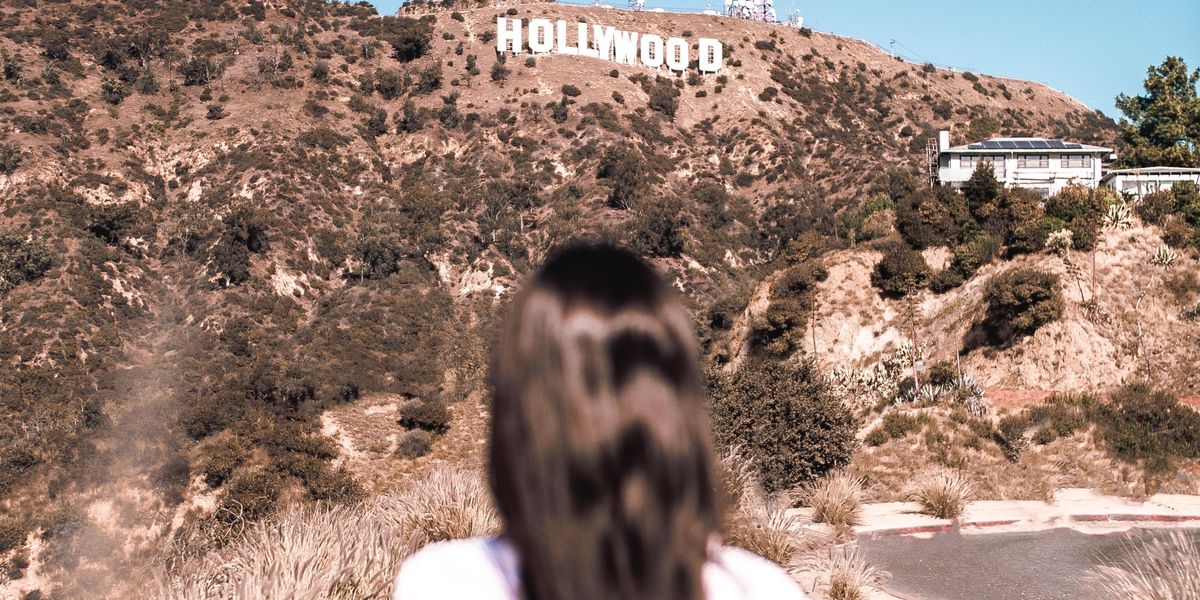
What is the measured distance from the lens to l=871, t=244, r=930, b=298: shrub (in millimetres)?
31453

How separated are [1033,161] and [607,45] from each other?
45757mm

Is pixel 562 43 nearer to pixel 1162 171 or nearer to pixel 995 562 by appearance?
pixel 1162 171

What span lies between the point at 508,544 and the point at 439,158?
210 ft

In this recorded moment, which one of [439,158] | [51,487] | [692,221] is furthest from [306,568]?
[439,158]

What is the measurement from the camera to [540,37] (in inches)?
3110

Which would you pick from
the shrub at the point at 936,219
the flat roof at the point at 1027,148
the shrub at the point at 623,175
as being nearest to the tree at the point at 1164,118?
the flat roof at the point at 1027,148

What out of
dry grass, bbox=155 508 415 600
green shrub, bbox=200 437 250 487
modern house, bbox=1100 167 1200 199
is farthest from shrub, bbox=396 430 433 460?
modern house, bbox=1100 167 1200 199

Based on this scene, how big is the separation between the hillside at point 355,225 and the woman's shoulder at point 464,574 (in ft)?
24.3

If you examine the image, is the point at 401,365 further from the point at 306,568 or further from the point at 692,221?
the point at 306,568

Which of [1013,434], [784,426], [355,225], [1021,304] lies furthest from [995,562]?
[355,225]

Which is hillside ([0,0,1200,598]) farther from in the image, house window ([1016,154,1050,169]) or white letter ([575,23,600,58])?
house window ([1016,154,1050,169])

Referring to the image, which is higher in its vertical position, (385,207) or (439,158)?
(439,158)

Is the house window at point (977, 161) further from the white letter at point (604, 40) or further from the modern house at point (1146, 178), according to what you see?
the white letter at point (604, 40)

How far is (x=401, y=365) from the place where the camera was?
3975 cm
